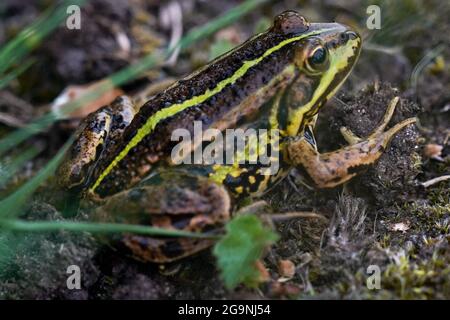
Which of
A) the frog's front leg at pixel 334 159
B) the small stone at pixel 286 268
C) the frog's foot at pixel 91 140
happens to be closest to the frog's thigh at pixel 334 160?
the frog's front leg at pixel 334 159

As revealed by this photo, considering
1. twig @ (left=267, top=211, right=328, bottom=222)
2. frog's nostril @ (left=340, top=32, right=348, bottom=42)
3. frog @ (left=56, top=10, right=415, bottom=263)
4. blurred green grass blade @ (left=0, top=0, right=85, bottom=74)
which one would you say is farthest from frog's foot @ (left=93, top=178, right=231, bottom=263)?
frog's nostril @ (left=340, top=32, right=348, bottom=42)

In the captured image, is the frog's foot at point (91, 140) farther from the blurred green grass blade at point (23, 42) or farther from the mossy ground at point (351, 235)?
the blurred green grass blade at point (23, 42)

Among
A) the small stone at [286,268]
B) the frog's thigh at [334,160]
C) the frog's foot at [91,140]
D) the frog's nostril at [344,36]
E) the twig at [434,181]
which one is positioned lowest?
the small stone at [286,268]

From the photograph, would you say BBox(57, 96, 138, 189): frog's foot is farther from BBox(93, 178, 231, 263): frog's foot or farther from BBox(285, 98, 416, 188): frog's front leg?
BBox(285, 98, 416, 188): frog's front leg

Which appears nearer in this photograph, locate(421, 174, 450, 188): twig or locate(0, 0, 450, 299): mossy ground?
locate(0, 0, 450, 299): mossy ground

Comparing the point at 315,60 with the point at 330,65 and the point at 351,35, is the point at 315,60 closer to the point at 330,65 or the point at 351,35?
the point at 330,65

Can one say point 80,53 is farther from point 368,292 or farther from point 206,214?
point 368,292
